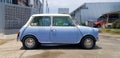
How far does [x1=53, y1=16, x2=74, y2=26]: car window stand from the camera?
15.1 metres

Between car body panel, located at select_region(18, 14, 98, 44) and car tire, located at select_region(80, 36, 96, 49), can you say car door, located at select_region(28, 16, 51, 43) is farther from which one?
car tire, located at select_region(80, 36, 96, 49)

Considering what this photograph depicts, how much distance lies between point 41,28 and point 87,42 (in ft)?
7.39

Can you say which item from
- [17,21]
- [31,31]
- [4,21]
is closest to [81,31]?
[31,31]

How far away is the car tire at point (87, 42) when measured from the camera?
49.6ft

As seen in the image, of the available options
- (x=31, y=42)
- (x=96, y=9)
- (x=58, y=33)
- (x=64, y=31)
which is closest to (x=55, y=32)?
(x=58, y=33)

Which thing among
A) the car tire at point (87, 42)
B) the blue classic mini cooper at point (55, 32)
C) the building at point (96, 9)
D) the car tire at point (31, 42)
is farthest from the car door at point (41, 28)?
the building at point (96, 9)

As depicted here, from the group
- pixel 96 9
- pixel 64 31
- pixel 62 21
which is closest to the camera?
pixel 64 31

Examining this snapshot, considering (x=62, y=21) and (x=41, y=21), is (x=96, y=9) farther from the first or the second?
(x=41, y=21)

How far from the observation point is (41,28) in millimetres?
15008

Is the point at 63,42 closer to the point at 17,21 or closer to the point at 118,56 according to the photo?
the point at 118,56

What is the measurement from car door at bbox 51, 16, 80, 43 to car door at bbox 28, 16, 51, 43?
0.23 m

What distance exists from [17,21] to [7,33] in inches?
138

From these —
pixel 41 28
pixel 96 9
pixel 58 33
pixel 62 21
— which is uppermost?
pixel 96 9

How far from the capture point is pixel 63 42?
49.9ft
